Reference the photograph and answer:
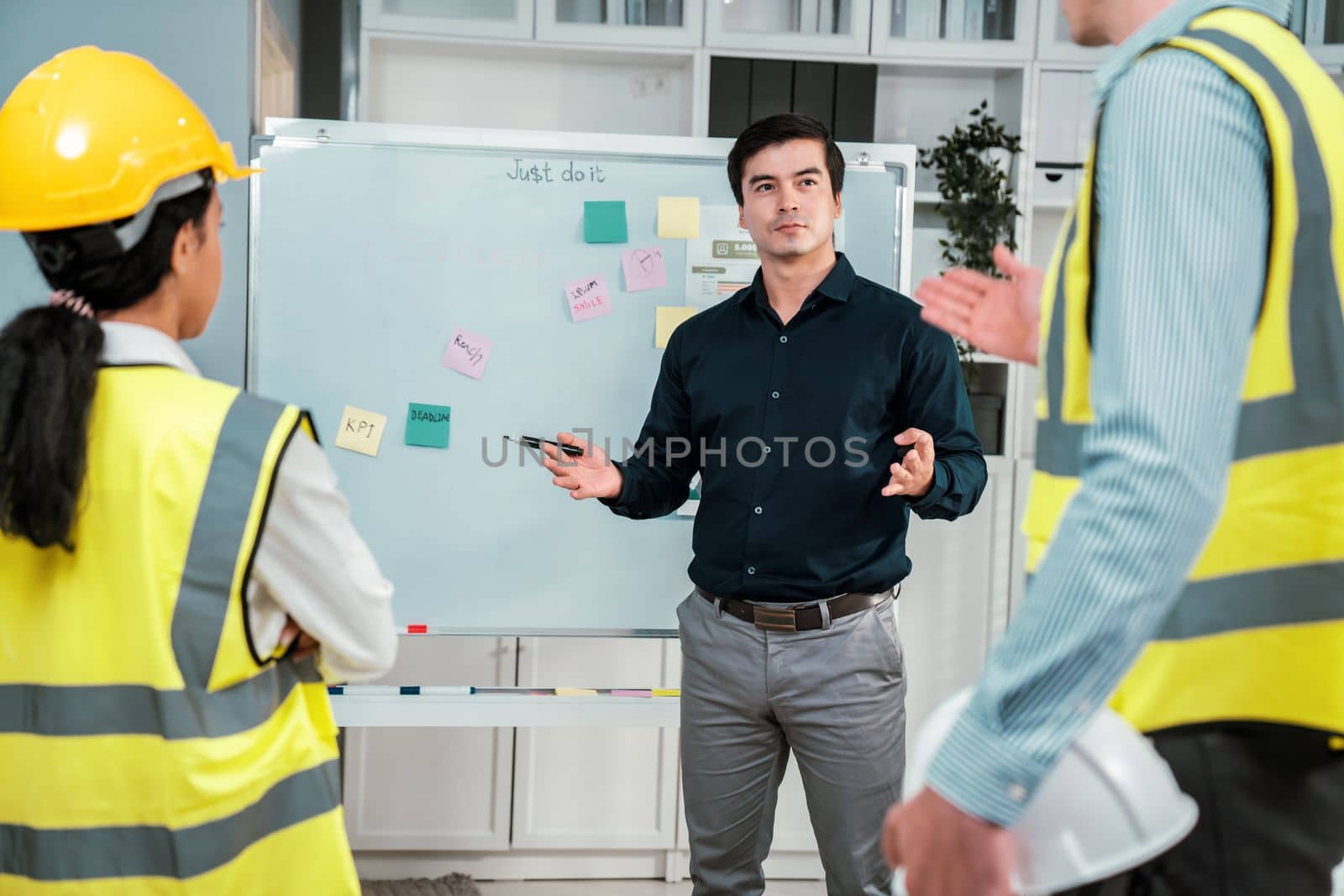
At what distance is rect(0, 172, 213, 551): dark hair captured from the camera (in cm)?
94

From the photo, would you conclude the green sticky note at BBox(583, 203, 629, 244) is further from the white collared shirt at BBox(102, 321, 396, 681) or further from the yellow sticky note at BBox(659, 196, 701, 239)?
the white collared shirt at BBox(102, 321, 396, 681)

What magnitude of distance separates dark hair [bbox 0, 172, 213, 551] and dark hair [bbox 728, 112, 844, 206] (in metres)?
1.30

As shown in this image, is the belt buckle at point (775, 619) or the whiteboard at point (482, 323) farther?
the whiteboard at point (482, 323)

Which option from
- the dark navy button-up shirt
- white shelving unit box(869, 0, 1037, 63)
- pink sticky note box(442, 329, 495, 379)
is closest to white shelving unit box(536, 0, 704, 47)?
white shelving unit box(869, 0, 1037, 63)

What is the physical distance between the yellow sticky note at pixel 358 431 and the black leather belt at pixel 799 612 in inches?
34.4

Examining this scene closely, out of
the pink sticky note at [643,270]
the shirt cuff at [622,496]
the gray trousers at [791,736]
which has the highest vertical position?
the pink sticky note at [643,270]

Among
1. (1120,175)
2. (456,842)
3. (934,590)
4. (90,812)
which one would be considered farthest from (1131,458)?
(456,842)

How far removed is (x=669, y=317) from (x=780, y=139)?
0.47 meters

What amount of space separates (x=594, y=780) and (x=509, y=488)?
0.95 meters

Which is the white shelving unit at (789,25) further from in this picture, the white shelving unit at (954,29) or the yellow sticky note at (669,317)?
the yellow sticky note at (669,317)

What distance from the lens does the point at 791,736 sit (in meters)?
1.97

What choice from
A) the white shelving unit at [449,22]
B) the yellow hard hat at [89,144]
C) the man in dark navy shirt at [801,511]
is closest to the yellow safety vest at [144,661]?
the yellow hard hat at [89,144]

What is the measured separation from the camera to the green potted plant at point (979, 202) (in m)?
2.94

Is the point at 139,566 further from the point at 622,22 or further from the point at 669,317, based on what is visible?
the point at 622,22
